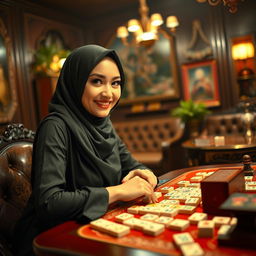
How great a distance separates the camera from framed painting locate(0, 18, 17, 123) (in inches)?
238

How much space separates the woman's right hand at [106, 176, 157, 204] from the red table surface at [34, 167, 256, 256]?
0.80 feet

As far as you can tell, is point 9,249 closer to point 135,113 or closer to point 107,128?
point 107,128

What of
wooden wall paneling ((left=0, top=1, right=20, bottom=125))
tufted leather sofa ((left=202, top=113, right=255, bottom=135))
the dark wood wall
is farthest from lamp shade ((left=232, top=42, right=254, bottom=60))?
wooden wall paneling ((left=0, top=1, right=20, bottom=125))

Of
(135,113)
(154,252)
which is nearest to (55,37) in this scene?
(135,113)

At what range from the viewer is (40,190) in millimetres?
1373

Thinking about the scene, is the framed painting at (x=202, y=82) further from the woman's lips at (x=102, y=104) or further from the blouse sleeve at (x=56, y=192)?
the blouse sleeve at (x=56, y=192)

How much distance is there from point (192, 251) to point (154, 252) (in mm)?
114

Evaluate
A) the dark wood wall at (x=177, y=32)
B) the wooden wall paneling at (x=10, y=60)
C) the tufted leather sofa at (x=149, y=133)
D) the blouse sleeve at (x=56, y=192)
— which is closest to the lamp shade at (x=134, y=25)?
the dark wood wall at (x=177, y=32)

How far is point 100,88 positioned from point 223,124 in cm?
492

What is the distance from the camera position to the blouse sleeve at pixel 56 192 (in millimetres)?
1310

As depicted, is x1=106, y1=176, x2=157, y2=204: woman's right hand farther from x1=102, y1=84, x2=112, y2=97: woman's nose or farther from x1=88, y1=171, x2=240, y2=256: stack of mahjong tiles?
x1=102, y1=84, x2=112, y2=97: woman's nose

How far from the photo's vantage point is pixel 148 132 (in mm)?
7262

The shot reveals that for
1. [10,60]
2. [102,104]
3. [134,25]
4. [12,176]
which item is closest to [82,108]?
[102,104]

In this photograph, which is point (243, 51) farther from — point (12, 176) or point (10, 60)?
point (12, 176)
